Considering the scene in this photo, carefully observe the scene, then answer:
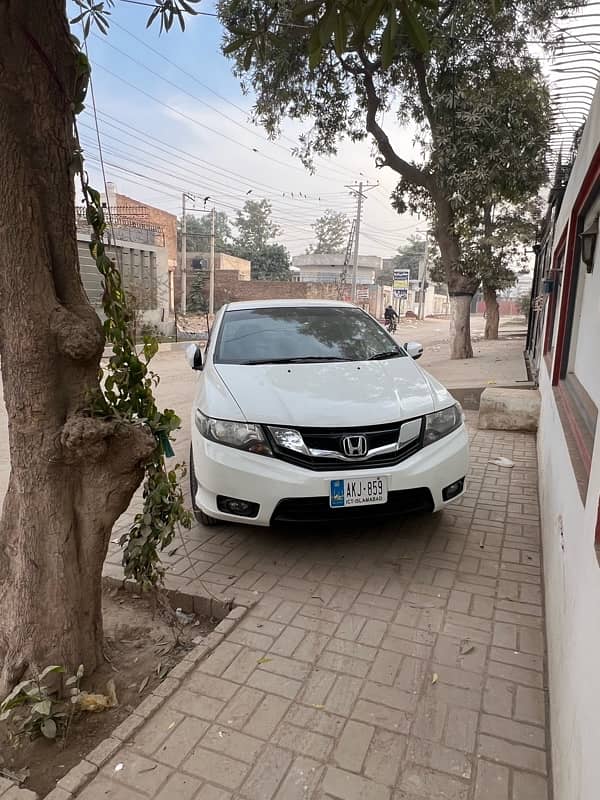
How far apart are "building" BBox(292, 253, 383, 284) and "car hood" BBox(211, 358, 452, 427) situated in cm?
4191

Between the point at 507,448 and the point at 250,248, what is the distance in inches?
2377

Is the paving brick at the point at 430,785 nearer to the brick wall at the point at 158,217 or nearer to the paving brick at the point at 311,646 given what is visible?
the paving brick at the point at 311,646

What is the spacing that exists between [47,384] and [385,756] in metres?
1.86

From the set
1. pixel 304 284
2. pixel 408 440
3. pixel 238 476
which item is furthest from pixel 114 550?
pixel 304 284

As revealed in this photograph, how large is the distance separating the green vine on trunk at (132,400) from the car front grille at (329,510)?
2.46 ft

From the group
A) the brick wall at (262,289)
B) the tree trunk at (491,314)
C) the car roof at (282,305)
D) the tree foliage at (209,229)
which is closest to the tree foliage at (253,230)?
the tree foliage at (209,229)

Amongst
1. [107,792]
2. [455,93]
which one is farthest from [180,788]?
[455,93]

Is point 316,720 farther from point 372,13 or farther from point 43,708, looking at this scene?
point 372,13

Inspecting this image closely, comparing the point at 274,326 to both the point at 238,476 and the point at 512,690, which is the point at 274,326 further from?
the point at 512,690

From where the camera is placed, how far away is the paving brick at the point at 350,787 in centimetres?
185

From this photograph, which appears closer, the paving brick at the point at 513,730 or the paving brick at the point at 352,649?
the paving brick at the point at 513,730

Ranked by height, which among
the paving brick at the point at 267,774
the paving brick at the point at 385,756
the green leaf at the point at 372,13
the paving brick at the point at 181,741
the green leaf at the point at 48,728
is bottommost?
the paving brick at the point at 181,741

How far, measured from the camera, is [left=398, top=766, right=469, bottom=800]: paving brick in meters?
1.86

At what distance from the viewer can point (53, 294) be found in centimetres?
212
